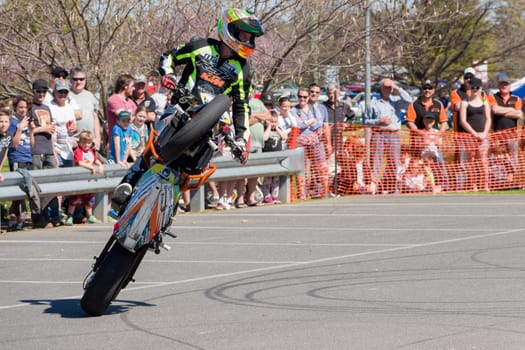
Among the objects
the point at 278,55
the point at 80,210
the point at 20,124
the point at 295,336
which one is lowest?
the point at 295,336

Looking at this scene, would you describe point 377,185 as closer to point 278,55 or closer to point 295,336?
point 278,55

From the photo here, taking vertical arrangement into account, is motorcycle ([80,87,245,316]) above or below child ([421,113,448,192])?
below

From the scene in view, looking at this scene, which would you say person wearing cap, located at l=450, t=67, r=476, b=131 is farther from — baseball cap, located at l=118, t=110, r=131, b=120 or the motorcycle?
the motorcycle

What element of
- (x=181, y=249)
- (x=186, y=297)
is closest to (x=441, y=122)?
(x=181, y=249)

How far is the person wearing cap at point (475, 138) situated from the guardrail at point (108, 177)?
123 inches

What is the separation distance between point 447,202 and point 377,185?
1.82 meters

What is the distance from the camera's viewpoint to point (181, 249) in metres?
11.7

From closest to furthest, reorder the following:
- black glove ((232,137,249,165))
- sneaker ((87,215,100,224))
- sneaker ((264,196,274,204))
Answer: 1. black glove ((232,137,249,165))
2. sneaker ((87,215,100,224))
3. sneaker ((264,196,274,204))

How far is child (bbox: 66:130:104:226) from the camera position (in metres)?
14.5

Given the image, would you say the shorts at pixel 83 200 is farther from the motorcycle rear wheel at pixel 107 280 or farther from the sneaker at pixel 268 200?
the motorcycle rear wheel at pixel 107 280

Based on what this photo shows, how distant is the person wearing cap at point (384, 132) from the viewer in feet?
58.8

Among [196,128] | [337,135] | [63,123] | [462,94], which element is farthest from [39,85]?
[462,94]

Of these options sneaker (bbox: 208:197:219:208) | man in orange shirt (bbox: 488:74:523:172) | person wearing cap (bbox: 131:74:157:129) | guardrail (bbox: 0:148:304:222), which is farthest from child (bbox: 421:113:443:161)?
person wearing cap (bbox: 131:74:157:129)

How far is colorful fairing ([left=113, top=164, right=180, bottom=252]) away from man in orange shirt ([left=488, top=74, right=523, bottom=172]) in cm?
1194
